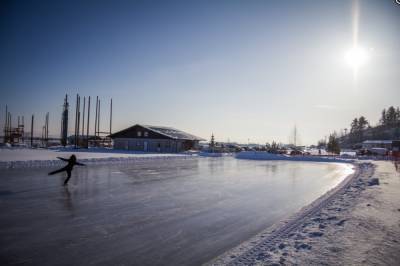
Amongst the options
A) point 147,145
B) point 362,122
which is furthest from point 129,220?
point 362,122

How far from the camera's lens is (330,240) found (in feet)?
18.2

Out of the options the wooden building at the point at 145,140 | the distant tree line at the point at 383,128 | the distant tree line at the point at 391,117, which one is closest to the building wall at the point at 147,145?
the wooden building at the point at 145,140

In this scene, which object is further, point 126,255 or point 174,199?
point 174,199

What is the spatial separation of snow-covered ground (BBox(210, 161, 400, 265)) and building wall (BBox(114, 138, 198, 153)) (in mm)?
43105

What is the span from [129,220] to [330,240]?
4.76 meters

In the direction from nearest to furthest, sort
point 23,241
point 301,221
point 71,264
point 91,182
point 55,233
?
point 71,264, point 23,241, point 55,233, point 301,221, point 91,182

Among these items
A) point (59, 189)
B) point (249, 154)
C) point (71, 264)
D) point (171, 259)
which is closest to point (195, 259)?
point (171, 259)

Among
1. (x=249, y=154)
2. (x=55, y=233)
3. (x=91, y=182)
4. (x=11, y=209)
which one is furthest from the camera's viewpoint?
(x=249, y=154)

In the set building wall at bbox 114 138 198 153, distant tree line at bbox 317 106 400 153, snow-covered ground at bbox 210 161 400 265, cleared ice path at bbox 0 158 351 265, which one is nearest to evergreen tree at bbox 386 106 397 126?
distant tree line at bbox 317 106 400 153

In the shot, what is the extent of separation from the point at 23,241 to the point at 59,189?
6.20m

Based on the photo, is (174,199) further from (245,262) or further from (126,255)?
(245,262)

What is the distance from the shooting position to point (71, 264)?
4.50m

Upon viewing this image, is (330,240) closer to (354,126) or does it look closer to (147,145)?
(147,145)

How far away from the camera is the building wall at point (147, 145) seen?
50.4 m
